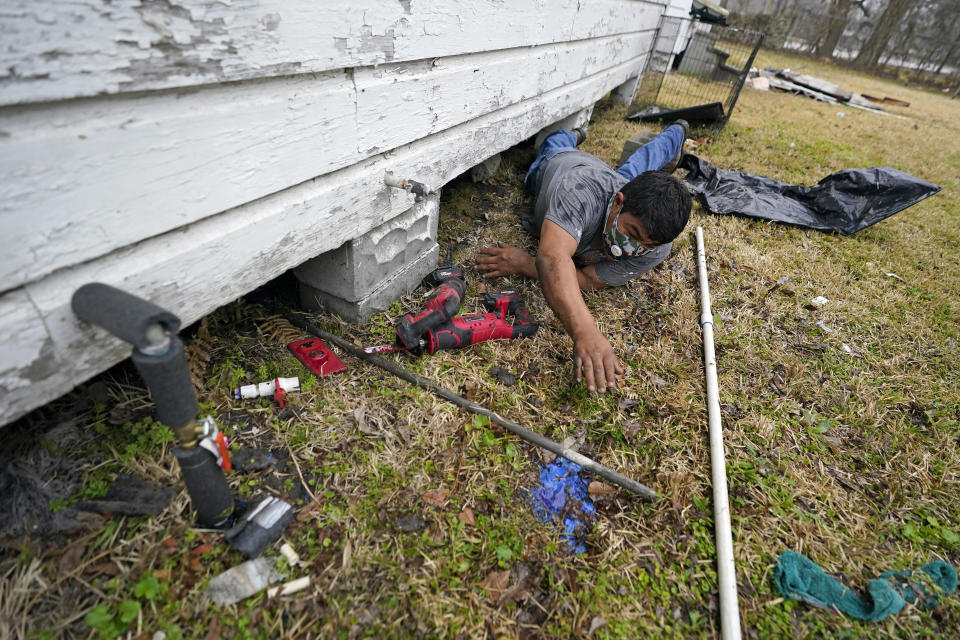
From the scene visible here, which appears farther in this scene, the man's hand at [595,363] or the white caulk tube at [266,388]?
the man's hand at [595,363]

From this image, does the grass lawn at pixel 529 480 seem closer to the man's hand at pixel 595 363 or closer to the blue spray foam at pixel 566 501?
the blue spray foam at pixel 566 501

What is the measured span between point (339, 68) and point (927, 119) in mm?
18267

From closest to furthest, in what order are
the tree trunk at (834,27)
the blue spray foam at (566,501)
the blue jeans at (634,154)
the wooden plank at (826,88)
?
the blue spray foam at (566,501) < the blue jeans at (634,154) < the wooden plank at (826,88) < the tree trunk at (834,27)

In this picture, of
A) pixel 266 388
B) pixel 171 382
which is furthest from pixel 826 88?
pixel 171 382

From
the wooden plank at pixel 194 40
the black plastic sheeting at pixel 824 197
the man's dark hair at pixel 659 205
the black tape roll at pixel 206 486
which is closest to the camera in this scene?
the wooden plank at pixel 194 40

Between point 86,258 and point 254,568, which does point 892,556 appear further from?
point 86,258

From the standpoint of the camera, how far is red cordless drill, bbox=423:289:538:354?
2.37 metres

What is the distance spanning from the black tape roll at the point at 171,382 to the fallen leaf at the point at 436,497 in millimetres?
944

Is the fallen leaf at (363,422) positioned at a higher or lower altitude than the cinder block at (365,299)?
lower

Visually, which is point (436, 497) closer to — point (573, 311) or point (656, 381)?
point (573, 311)

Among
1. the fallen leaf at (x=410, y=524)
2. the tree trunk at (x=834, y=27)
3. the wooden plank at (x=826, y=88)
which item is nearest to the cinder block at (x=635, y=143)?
the fallen leaf at (x=410, y=524)

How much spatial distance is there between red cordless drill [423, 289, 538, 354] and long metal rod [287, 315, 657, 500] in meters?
0.24

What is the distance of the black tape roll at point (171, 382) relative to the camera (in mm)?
1033

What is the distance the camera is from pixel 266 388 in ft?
6.46
